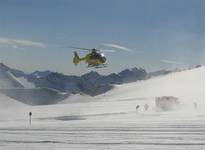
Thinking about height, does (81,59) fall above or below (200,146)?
above

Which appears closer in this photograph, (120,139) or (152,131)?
(120,139)

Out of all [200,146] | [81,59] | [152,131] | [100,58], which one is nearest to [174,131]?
[152,131]

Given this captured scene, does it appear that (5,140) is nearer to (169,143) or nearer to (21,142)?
(21,142)

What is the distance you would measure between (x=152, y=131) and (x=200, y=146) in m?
7.18

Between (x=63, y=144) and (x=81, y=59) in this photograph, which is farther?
(x=81, y=59)

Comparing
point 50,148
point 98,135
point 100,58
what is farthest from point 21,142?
point 100,58

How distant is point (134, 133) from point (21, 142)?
6473 millimetres

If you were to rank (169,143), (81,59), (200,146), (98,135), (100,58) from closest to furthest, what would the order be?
1. (200,146)
2. (169,143)
3. (98,135)
4. (100,58)
5. (81,59)

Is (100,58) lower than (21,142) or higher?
higher

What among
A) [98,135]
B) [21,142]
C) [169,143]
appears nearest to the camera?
[169,143]

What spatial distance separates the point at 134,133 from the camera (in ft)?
81.1

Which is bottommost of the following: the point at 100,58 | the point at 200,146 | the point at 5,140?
the point at 200,146

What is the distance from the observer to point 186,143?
19.6 metres

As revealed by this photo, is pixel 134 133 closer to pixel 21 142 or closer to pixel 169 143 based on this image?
pixel 169 143
